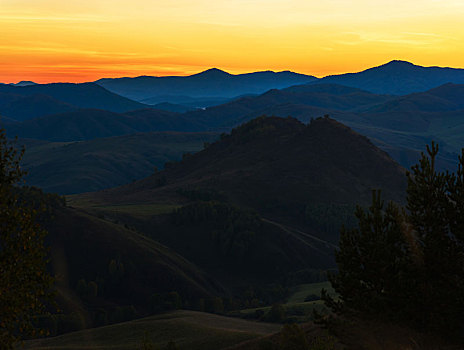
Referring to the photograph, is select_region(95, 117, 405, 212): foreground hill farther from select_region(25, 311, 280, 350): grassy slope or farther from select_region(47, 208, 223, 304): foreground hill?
select_region(25, 311, 280, 350): grassy slope

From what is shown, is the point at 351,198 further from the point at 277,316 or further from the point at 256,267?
the point at 277,316

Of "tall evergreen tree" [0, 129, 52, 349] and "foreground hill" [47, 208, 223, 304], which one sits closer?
"tall evergreen tree" [0, 129, 52, 349]

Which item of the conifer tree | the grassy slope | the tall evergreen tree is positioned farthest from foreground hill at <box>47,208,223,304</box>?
the conifer tree

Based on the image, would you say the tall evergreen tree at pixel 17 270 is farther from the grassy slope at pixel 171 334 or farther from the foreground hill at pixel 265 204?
the foreground hill at pixel 265 204

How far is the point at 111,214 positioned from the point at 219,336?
274 ft

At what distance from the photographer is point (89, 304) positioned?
93562mm

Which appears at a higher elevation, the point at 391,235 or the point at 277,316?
the point at 391,235

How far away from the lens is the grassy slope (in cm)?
6028

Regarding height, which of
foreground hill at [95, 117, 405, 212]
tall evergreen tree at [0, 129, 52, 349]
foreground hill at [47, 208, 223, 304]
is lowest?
foreground hill at [47, 208, 223, 304]

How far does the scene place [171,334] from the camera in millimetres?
65312

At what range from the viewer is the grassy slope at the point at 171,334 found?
6028 centimetres

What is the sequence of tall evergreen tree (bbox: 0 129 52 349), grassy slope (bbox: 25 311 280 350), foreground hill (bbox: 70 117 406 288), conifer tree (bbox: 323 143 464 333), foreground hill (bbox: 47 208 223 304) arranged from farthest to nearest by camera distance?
foreground hill (bbox: 70 117 406 288)
foreground hill (bbox: 47 208 223 304)
grassy slope (bbox: 25 311 280 350)
conifer tree (bbox: 323 143 464 333)
tall evergreen tree (bbox: 0 129 52 349)

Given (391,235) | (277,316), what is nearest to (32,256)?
(391,235)

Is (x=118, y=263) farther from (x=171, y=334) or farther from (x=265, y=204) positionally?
(x=265, y=204)
